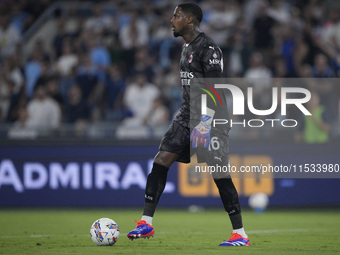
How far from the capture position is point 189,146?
771 centimetres

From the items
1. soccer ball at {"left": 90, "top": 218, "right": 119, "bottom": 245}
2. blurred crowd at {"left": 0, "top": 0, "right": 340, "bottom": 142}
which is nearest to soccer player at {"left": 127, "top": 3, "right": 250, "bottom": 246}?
soccer ball at {"left": 90, "top": 218, "right": 119, "bottom": 245}

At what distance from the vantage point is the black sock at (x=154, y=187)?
7.69 m

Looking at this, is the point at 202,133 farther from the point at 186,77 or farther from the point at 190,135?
the point at 186,77

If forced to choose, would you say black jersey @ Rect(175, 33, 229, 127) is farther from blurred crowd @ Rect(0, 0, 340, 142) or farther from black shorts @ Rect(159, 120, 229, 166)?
blurred crowd @ Rect(0, 0, 340, 142)

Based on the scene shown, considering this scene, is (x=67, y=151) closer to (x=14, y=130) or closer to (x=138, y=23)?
(x=14, y=130)

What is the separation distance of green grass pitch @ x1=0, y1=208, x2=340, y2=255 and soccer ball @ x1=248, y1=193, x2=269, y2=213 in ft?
0.52

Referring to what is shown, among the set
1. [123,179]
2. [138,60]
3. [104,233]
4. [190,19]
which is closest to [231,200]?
[104,233]

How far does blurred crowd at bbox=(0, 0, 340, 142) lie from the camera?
47.6 ft

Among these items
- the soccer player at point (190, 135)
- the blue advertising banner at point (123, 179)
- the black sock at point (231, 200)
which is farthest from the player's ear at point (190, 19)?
the blue advertising banner at point (123, 179)

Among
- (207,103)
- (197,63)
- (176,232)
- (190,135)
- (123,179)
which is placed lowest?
(176,232)

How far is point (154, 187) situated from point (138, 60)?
8.07m

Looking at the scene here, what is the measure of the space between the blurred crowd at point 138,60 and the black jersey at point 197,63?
6.13 metres

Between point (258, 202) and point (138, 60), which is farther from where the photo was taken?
point (138, 60)

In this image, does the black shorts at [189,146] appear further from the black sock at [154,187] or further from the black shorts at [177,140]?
the black sock at [154,187]
